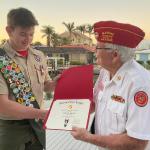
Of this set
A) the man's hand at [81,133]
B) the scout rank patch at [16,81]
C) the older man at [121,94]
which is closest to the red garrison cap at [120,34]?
the older man at [121,94]

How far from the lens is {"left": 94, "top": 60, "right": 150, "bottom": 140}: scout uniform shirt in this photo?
5.97 feet

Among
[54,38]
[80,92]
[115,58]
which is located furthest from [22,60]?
[54,38]

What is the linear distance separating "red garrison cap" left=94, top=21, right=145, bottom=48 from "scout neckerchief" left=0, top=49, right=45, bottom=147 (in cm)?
73

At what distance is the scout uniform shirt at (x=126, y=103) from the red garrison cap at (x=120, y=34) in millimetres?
103

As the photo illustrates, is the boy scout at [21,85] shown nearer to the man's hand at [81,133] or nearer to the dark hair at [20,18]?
the dark hair at [20,18]

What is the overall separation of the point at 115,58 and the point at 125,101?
212 mm

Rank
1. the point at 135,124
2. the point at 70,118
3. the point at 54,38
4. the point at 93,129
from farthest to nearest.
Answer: the point at 54,38
the point at 93,129
the point at 70,118
the point at 135,124

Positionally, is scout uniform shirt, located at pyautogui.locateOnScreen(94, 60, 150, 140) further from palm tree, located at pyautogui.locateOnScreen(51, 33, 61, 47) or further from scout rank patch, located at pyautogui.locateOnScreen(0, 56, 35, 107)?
palm tree, located at pyautogui.locateOnScreen(51, 33, 61, 47)

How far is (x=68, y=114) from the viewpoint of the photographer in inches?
77.9

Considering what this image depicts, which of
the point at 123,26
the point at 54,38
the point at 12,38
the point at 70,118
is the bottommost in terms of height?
the point at 54,38

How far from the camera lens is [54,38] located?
57188 millimetres

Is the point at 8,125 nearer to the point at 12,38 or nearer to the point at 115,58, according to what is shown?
the point at 12,38

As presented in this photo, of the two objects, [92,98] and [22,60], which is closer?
[92,98]

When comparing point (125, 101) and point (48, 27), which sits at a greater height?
point (125, 101)
